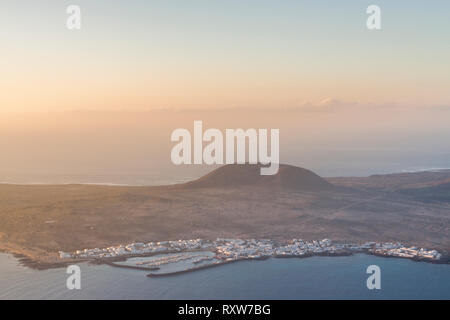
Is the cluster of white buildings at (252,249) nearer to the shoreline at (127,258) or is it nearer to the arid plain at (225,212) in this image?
the shoreline at (127,258)

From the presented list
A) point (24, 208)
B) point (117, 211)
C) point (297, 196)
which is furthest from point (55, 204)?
point (297, 196)

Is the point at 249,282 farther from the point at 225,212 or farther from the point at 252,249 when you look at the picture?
the point at 225,212

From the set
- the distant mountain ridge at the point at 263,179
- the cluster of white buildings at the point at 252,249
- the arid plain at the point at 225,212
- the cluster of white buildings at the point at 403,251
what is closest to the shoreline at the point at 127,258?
the cluster of white buildings at the point at 252,249

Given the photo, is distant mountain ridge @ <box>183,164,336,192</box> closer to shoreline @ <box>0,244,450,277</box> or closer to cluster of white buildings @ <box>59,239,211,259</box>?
shoreline @ <box>0,244,450,277</box>

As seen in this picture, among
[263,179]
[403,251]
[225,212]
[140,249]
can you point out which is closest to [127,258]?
[140,249]

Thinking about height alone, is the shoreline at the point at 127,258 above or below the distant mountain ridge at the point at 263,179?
below
